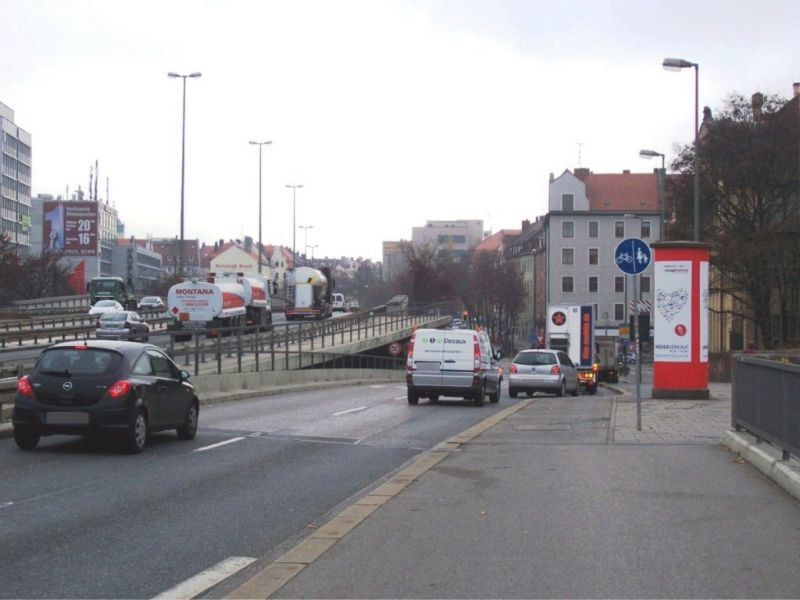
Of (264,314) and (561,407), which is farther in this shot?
(264,314)

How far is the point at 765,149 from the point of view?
51.5m

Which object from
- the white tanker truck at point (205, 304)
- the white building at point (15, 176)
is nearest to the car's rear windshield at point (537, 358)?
the white tanker truck at point (205, 304)

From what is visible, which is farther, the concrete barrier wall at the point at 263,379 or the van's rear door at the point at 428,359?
the van's rear door at the point at 428,359

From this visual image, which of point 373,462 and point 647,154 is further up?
point 647,154

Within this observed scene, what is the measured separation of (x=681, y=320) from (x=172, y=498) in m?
16.4

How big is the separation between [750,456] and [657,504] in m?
2.77

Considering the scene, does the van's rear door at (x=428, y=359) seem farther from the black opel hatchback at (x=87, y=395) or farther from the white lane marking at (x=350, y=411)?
the black opel hatchback at (x=87, y=395)

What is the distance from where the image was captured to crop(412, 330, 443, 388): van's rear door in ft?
85.9

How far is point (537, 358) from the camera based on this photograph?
33.2 m

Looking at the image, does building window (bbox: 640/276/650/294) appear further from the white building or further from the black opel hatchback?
the black opel hatchback

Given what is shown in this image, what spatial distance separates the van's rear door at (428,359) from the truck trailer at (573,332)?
18.7 metres

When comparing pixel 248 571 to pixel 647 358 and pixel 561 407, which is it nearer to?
pixel 561 407

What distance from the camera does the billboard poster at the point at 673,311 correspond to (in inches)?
933

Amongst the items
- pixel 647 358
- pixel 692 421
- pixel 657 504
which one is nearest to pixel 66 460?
pixel 657 504
